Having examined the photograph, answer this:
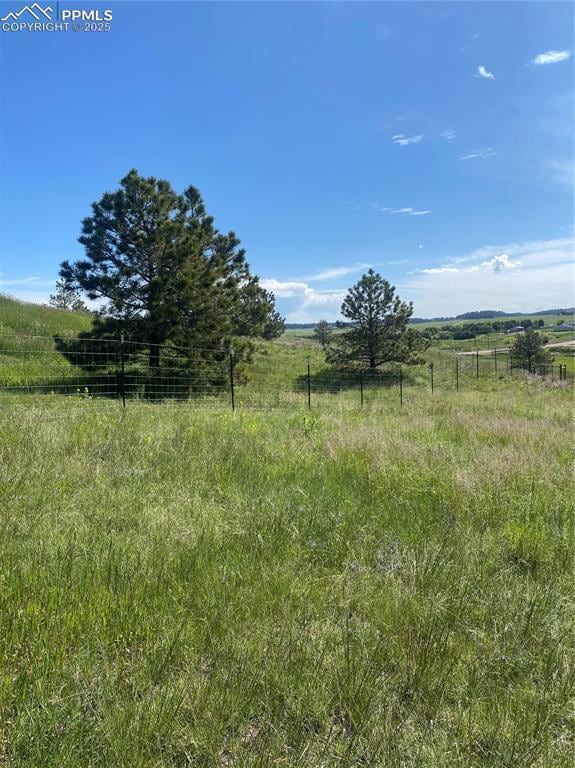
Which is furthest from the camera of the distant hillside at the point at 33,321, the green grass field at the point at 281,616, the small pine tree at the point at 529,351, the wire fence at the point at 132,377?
the small pine tree at the point at 529,351

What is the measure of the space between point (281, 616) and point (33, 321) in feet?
59.9

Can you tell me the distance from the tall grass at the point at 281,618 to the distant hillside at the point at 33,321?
13.2 meters

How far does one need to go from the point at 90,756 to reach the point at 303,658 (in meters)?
0.94

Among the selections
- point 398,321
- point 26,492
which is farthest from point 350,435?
point 398,321

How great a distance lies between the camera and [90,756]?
160 centimetres

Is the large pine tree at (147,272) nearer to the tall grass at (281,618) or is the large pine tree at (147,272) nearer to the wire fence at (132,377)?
the wire fence at (132,377)

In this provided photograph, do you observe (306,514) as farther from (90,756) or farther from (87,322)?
(87,322)

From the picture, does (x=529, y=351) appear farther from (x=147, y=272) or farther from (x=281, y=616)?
(x=281, y=616)

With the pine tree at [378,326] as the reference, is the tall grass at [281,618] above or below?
below

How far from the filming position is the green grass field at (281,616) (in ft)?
5.66

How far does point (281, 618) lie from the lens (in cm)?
240

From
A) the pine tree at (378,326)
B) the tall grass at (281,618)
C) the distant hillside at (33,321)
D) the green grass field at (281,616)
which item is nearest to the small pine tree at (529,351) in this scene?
the pine tree at (378,326)

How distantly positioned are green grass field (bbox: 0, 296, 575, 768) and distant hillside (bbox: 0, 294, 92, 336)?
12.8m

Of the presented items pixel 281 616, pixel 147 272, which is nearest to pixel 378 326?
pixel 147 272
